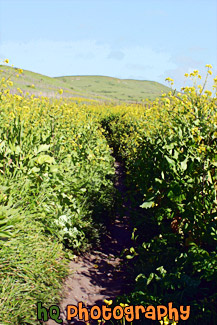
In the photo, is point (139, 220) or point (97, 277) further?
point (139, 220)

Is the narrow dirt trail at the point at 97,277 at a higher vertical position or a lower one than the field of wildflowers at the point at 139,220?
lower

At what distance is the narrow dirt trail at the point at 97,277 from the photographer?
3.78 meters

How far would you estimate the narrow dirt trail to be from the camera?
3.78 meters

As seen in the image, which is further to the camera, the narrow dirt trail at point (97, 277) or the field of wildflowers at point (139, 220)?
the narrow dirt trail at point (97, 277)

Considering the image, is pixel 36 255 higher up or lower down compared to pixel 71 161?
lower down

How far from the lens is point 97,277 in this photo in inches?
170

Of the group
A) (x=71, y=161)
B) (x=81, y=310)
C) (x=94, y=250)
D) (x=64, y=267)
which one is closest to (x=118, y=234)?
(x=94, y=250)

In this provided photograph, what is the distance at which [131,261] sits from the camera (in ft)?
15.3

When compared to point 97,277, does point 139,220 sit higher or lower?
higher

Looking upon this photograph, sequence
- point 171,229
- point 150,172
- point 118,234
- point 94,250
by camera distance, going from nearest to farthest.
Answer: point 171,229, point 150,172, point 94,250, point 118,234

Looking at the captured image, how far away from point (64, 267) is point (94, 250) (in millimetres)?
1143

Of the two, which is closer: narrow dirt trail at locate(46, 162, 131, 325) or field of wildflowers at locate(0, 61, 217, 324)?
field of wildflowers at locate(0, 61, 217, 324)

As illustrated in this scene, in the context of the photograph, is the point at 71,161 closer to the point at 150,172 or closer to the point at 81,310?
the point at 150,172

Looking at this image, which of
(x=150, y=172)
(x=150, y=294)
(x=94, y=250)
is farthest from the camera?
(x=94, y=250)
